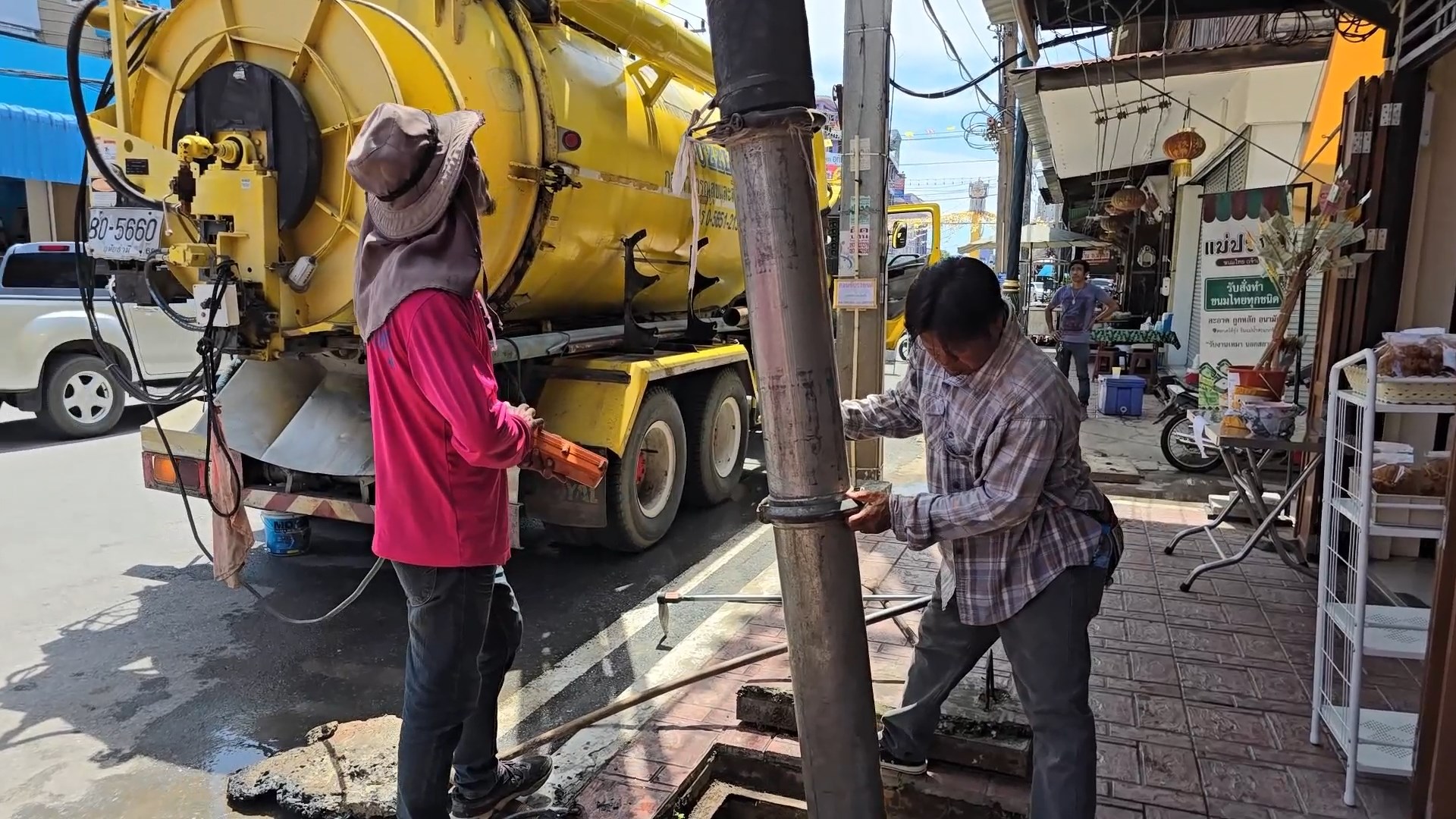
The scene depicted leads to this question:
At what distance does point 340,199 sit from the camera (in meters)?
4.16

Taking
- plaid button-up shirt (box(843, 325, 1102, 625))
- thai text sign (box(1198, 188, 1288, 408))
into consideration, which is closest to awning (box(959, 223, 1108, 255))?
thai text sign (box(1198, 188, 1288, 408))

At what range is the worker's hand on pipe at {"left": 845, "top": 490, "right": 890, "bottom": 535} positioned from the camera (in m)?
1.88

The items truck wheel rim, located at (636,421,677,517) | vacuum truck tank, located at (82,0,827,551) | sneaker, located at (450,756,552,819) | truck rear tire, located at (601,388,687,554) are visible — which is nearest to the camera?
sneaker, located at (450,756,552,819)

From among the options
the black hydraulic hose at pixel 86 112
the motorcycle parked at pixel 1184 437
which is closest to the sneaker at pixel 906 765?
the black hydraulic hose at pixel 86 112

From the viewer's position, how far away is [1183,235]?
13266 millimetres

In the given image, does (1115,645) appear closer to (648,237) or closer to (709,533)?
(709,533)

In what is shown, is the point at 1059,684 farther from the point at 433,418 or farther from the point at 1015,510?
the point at 433,418

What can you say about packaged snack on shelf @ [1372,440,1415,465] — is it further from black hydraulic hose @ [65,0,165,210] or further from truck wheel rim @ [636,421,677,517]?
black hydraulic hose @ [65,0,165,210]

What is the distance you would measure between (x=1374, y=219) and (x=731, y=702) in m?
3.95

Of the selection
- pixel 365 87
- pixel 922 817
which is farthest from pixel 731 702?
pixel 365 87

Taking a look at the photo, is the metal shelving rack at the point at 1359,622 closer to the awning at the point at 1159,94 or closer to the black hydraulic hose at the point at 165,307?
the black hydraulic hose at the point at 165,307

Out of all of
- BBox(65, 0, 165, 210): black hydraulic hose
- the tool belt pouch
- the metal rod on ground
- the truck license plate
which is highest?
BBox(65, 0, 165, 210): black hydraulic hose

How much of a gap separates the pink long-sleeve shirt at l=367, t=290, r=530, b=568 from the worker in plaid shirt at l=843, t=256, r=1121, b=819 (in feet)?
3.46

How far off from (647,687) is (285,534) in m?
2.83
